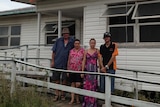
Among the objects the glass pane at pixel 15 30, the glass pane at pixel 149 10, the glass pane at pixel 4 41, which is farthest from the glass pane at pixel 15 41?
the glass pane at pixel 149 10

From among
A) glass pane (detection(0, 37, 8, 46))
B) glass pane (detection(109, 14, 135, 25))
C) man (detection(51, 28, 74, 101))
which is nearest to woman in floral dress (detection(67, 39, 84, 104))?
man (detection(51, 28, 74, 101))

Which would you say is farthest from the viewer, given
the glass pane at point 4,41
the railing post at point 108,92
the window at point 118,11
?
the glass pane at point 4,41

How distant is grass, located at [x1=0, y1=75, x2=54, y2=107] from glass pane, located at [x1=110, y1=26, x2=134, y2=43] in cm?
396

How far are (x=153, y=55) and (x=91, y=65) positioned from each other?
2.64 m

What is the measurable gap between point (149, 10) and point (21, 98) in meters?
4.65

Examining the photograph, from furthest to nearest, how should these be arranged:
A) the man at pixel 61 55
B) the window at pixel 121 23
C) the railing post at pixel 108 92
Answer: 1. the window at pixel 121 23
2. the man at pixel 61 55
3. the railing post at pixel 108 92

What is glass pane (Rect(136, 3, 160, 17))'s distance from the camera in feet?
26.2

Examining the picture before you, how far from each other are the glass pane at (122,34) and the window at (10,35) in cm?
749

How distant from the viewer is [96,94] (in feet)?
17.8

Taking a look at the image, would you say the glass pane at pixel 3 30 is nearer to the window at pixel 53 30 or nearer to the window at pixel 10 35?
the window at pixel 10 35

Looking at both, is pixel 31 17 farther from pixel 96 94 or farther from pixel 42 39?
pixel 96 94

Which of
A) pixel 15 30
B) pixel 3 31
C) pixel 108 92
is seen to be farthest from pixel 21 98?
pixel 3 31

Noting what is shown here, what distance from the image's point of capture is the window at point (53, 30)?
12.7 meters

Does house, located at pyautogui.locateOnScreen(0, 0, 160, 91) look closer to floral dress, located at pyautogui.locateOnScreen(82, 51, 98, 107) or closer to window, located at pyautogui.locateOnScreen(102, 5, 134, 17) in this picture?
window, located at pyautogui.locateOnScreen(102, 5, 134, 17)
